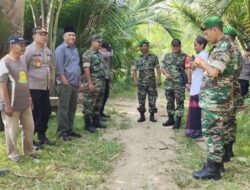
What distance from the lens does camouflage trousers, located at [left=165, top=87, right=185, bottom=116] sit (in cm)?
720

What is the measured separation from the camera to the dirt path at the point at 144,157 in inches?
183

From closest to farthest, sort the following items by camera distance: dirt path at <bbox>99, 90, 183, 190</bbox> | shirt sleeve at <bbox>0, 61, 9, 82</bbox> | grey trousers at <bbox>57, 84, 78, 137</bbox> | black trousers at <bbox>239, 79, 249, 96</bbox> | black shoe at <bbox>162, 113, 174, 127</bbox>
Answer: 1. dirt path at <bbox>99, 90, 183, 190</bbox>
2. shirt sleeve at <bbox>0, 61, 9, 82</bbox>
3. grey trousers at <bbox>57, 84, 78, 137</bbox>
4. black shoe at <bbox>162, 113, 174, 127</bbox>
5. black trousers at <bbox>239, 79, 249, 96</bbox>

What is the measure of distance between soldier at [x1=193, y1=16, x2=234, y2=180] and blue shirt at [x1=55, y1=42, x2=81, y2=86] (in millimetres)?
2441

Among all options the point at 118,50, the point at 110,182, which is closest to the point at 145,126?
the point at 110,182

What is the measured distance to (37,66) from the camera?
5.74 m

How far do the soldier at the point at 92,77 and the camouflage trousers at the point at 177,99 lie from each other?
1.25m

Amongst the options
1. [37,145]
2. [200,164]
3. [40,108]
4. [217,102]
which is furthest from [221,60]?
[37,145]

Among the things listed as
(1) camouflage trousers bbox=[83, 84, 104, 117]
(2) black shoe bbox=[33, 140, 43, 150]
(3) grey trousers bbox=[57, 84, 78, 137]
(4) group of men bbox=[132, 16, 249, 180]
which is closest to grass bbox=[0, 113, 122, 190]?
(2) black shoe bbox=[33, 140, 43, 150]

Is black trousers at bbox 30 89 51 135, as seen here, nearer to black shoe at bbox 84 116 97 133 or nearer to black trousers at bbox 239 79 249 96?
black shoe at bbox 84 116 97 133

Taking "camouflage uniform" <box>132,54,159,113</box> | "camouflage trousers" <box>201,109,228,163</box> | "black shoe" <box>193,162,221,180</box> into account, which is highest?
"camouflage uniform" <box>132,54,159,113</box>

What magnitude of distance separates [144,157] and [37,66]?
1978 mm

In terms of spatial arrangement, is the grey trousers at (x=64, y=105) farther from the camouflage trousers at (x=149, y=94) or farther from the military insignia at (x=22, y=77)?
the camouflage trousers at (x=149, y=94)

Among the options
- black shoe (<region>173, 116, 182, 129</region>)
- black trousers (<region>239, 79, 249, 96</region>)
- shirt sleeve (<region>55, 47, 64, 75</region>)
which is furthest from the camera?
black trousers (<region>239, 79, 249, 96</region>)

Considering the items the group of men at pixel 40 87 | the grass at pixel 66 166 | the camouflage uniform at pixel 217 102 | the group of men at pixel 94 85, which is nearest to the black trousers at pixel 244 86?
the group of men at pixel 94 85
